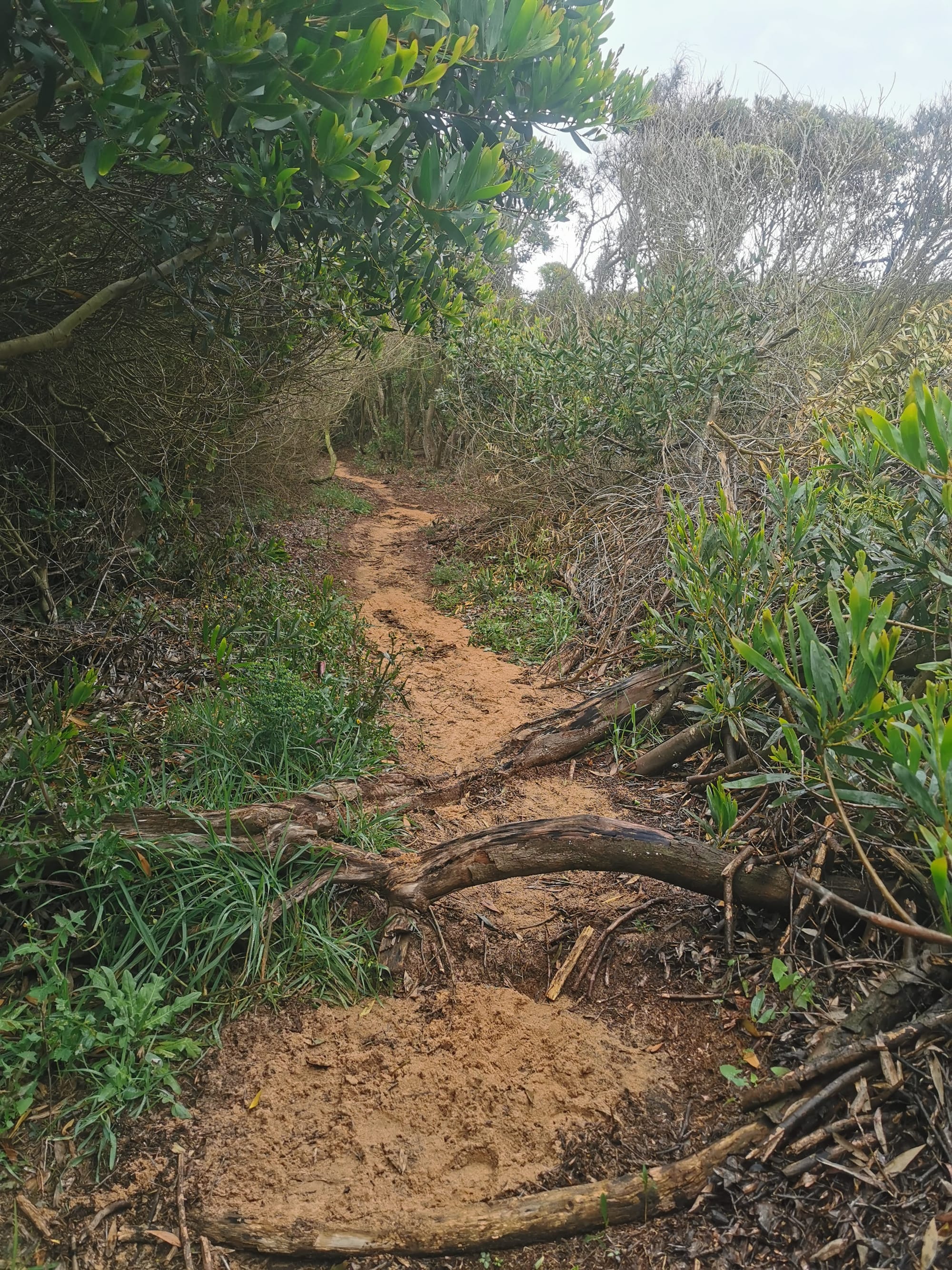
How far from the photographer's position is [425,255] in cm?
352

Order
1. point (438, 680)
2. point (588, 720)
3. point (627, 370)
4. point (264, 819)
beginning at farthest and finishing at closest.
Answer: point (627, 370), point (438, 680), point (588, 720), point (264, 819)

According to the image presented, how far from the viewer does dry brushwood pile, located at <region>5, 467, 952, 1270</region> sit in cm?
177

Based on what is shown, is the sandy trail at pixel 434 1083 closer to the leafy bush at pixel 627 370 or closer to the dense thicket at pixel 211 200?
the dense thicket at pixel 211 200

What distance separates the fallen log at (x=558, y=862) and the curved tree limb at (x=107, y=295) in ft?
7.58

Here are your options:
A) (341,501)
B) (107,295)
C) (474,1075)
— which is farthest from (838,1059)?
(341,501)

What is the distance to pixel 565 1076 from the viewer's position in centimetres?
221

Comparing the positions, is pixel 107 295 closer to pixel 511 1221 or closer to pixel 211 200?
pixel 211 200

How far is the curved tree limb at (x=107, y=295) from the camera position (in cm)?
310

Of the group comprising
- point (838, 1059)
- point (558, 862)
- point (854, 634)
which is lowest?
point (558, 862)

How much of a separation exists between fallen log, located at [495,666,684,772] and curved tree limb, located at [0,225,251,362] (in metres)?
2.88

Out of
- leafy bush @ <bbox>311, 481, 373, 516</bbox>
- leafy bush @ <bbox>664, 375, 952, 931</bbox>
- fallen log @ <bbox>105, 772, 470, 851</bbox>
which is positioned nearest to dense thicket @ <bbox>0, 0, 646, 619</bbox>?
leafy bush @ <bbox>664, 375, 952, 931</bbox>

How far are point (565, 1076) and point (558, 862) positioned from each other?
0.69 metres

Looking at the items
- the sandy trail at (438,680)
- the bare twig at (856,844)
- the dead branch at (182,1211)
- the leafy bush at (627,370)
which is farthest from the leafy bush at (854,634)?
the leafy bush at (627,370)

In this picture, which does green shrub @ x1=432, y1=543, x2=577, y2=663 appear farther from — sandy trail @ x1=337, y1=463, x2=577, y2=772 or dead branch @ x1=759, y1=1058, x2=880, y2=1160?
dead branch @ x1=759, y1=1058, x2=880, y2=1160
